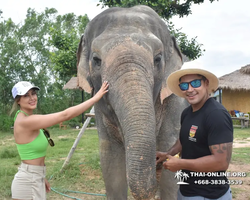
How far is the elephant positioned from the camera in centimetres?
207

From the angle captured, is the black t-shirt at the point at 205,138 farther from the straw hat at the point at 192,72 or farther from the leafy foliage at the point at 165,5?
the leafy foliage at the point at 165,5

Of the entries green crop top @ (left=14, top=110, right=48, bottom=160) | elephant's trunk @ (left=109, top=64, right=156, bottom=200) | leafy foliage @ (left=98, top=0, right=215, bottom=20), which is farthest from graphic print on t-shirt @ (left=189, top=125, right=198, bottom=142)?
leafy foliage @ (left=98, top=0, right=215, bottom=20)

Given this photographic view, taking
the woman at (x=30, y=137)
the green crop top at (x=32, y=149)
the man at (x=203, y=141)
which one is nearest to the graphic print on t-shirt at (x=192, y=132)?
the man at (x=203, y=141)

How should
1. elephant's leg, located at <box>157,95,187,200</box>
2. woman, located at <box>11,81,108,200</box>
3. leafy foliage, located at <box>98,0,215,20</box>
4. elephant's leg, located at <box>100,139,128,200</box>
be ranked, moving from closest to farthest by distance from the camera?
woman, located at <box>11,81,108,200</box> < elephant's leg, located at <box>157,95,187,200</box> < elephant's leg, located at <box>100,139,128,200</box> < leafy foliage, located at <box>98,0,215,20</box>

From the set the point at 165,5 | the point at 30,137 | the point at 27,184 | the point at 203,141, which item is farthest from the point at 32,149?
the point at 165,5

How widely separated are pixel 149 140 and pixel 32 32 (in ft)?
74.5

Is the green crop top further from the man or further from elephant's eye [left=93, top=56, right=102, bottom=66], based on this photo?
the man

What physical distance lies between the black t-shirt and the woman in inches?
33.8

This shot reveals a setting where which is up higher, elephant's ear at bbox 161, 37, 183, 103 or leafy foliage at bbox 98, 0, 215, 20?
leafy foliage at bbox 98, 0, 215, 20

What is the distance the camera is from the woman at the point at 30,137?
2.51 m

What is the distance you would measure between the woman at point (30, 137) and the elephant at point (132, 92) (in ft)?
0.94

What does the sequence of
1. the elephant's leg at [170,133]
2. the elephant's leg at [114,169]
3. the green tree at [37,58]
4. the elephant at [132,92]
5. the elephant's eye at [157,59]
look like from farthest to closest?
the green tree at [37,58] < the elephant's leg at [114,169] < the elephant's leg at [170,133] < the elephant's eye at [157,59] < the elephant at [132,92]

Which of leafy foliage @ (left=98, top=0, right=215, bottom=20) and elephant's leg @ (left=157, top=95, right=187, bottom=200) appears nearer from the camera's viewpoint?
elephant's leg @ (left=157, top=95, right=187, bottom=200)

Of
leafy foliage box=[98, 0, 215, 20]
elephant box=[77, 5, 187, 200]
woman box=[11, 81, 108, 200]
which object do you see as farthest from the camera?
leafy foliage box=[98, 0, 215, 20]
